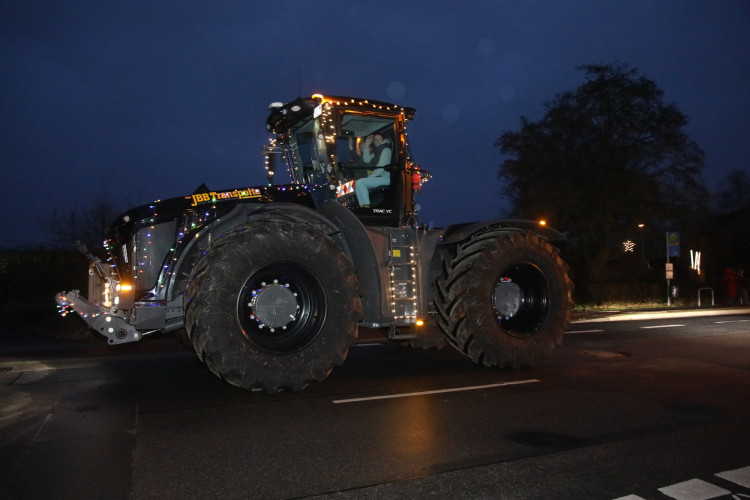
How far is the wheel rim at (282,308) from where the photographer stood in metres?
6.36

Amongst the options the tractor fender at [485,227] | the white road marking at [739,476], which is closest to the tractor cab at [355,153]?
the tractor fender at [485,227]

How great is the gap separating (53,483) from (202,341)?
76.8 inches

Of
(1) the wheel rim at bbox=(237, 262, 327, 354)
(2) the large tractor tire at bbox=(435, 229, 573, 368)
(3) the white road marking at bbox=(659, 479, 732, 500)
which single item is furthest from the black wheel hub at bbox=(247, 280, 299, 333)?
(3) the white road marking at bbox=(659, 479, 732, 500)

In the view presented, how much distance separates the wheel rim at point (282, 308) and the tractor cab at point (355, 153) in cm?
130

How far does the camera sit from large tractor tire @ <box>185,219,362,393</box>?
234 inches

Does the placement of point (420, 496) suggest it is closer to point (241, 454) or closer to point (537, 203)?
point (241, 454)

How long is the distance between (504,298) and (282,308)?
3.26 meters

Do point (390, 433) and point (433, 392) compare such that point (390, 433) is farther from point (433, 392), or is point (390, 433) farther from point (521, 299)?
point (521, 299)

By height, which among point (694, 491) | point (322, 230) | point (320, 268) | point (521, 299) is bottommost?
point (694, 491)

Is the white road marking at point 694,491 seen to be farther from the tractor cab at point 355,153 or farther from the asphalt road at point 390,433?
the tractor cab at point 355,153

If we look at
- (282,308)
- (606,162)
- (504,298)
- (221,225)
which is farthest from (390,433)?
(606,162)

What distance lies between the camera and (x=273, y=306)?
6.50 meters

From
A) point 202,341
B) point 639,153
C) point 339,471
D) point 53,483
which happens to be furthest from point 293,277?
point 639,153

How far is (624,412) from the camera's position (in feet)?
19.6
